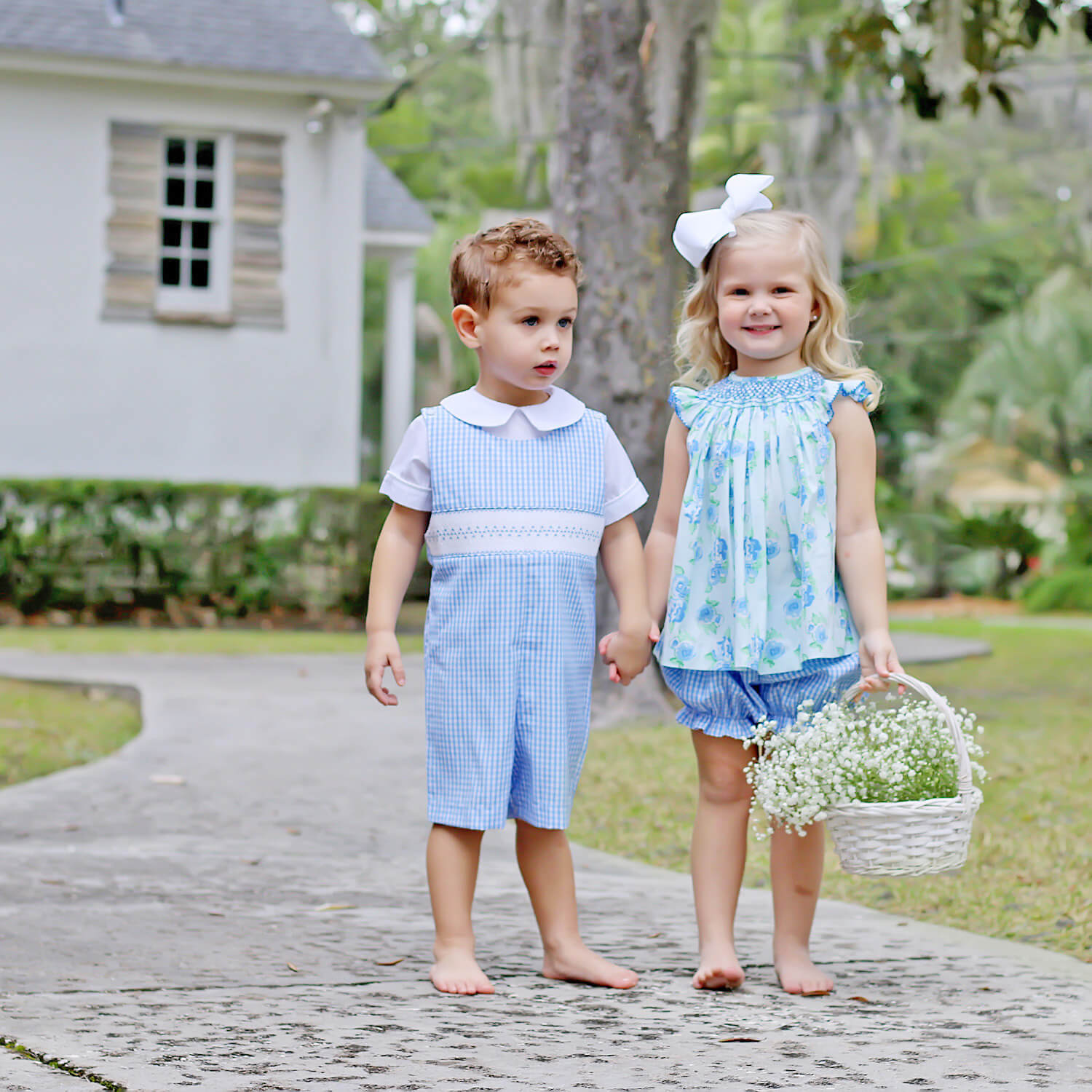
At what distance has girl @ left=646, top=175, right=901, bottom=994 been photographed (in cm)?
311

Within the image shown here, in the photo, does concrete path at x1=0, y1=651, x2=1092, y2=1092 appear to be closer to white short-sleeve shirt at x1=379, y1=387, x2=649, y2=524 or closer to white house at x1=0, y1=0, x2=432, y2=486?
white short-sleeve shirt at x1=379, y1=387, x2=649, y2=524

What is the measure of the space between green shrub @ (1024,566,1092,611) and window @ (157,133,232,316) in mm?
10596

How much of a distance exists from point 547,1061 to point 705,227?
5.18 feet

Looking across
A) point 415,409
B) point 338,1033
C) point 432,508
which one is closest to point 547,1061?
point 338,1033

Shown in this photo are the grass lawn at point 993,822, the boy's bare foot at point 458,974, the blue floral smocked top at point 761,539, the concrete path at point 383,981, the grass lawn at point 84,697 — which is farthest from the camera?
the grass lawn at point 84,697

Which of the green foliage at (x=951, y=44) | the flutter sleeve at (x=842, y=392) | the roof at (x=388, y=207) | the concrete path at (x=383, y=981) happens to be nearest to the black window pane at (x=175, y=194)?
the roof at (x=388, y=207)

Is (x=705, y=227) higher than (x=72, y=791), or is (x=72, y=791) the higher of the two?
(x=705, y=227)

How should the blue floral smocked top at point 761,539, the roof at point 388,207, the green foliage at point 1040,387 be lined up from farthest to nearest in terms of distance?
the green foliage at point 1040,387 < the roof at point 388,207 < the blue floral smocked top at point 761,539

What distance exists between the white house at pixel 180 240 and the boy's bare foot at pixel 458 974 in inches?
426

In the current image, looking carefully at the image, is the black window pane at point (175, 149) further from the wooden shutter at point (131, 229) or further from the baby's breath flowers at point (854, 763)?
the baby's breath flowers at point (854, 763)

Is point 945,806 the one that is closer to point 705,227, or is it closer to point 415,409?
point 705,227

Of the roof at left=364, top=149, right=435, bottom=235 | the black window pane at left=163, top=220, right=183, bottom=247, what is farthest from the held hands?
the roof at left=364, top=149, right=435, bottom=235

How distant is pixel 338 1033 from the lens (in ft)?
8.71

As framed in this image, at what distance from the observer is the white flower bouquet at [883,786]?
9.46ft
